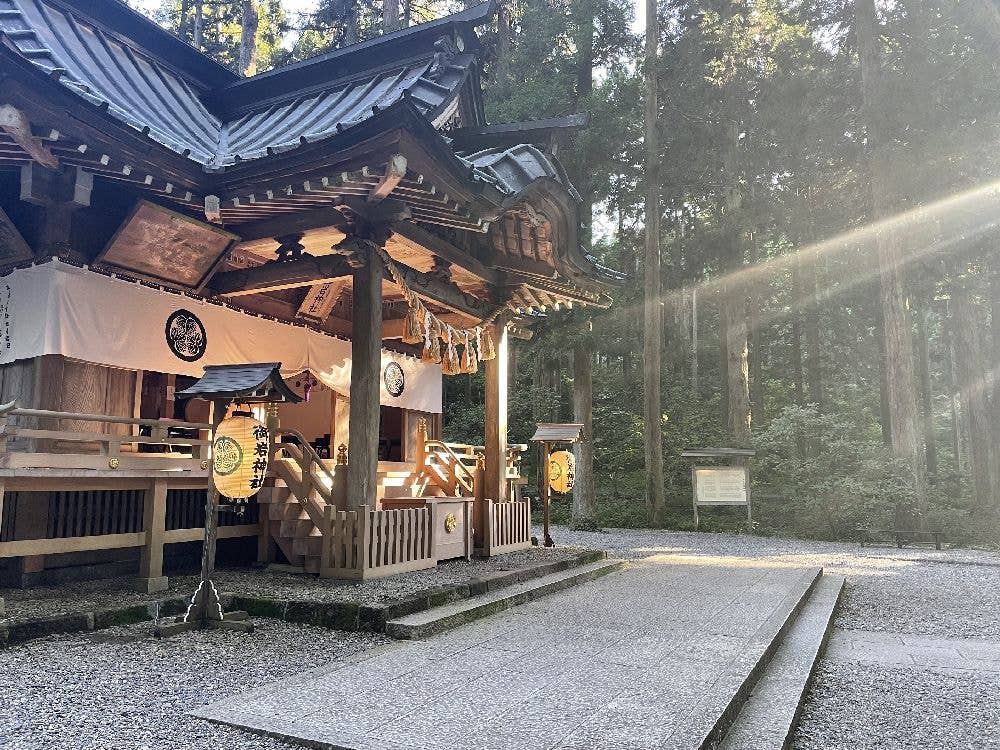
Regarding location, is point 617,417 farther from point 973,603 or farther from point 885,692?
point 885,692

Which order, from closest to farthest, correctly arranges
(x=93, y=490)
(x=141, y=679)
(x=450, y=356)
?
(x=141, y=679)
(x=93, y=490)
(x=450, y=356)

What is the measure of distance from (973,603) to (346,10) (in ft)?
67.7

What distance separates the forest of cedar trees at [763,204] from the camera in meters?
14.2

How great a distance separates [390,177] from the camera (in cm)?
552

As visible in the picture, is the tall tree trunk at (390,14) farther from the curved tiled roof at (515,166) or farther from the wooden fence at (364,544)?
the wooden fence at (364,544)

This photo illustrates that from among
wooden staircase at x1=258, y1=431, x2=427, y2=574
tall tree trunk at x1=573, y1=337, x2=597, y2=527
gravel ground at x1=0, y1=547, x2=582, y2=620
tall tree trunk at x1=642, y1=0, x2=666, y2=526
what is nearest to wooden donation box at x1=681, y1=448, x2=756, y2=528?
tall tree trunk at x1=642, y1=0, x2=666, y2=526

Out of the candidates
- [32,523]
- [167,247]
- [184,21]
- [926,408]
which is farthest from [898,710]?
[184,21]

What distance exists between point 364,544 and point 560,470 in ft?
16.9

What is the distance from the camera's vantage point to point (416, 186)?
19.5 ft

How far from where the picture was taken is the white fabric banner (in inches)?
247

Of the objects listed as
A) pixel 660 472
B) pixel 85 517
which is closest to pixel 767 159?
pixel 660 472

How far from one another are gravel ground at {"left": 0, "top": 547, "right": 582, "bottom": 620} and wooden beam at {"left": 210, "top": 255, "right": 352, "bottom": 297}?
2.99 m

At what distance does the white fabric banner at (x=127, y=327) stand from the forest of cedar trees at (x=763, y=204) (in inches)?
317

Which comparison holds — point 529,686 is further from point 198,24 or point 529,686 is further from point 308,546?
point 198,24
